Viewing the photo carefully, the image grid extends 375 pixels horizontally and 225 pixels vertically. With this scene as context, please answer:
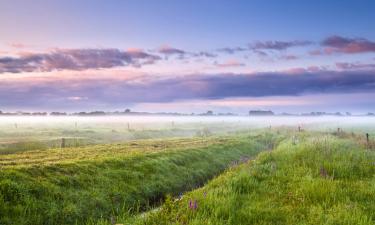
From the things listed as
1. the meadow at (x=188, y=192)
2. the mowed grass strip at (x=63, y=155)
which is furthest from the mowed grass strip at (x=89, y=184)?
the mowed grass strip at (x=63, y=155)

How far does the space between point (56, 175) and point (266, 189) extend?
1060cm

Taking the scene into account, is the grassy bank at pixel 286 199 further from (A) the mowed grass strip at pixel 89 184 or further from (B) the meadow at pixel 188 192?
(A) the mowed grass strip at pixel 89 184

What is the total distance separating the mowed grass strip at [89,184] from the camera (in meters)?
15.2

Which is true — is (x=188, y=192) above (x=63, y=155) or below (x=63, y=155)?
below

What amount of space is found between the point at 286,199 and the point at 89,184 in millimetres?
10715

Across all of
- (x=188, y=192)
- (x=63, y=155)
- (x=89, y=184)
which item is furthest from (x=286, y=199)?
(x=63, y=155)

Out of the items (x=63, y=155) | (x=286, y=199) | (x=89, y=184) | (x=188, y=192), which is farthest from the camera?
(x=63, y=155)

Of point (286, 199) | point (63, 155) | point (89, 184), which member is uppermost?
point (63, 155)

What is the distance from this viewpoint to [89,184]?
65.3 ft

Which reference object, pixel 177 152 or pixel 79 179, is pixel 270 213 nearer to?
pixel 79 179

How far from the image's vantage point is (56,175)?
1930 centimetres

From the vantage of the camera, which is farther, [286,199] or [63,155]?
[63,155]

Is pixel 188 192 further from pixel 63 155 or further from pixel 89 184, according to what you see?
pixel 63 155

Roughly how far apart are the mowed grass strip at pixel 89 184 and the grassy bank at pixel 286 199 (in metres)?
2.42
